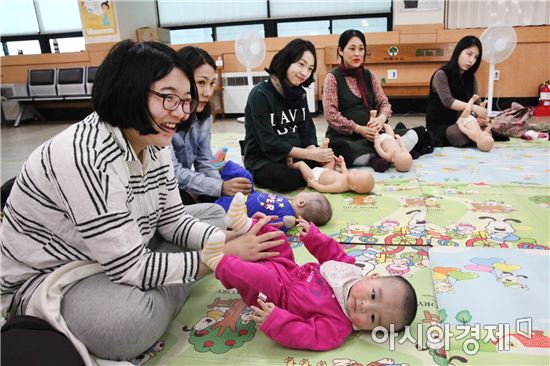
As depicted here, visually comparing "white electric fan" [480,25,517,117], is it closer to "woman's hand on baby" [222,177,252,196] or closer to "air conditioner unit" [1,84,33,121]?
"woman's hand on baby" [222,177,252,196]

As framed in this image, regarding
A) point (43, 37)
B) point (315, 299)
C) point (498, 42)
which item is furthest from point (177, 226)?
point (43, 37)

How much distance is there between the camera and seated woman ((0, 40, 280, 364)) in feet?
3.08

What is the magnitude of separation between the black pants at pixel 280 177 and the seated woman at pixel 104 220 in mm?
1252

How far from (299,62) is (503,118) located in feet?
7.14

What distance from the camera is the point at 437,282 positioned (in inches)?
53.0

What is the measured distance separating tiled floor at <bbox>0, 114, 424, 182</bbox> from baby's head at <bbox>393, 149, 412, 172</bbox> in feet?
6.15

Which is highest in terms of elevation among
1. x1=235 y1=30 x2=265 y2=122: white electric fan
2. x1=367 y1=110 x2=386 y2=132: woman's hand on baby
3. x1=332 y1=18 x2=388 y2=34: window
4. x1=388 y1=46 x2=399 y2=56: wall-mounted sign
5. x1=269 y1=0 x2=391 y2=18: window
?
x1=269 y1=0 x2=391 y2=18: window

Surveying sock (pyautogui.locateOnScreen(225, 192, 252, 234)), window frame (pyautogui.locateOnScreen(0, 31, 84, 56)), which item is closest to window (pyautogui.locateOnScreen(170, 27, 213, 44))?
window frame (pyautogui.locateOnScreen(0, 31, 84, 56))

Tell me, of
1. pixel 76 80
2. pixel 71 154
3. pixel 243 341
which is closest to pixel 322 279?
pixel 243 341

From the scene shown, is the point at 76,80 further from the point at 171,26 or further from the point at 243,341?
the point at 243,341

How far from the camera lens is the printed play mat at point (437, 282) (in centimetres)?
105

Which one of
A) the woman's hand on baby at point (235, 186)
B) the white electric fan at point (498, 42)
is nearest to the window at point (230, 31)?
the white electric fan at point (498, 42)

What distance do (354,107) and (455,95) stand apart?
101 cm

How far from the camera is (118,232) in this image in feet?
3.13
